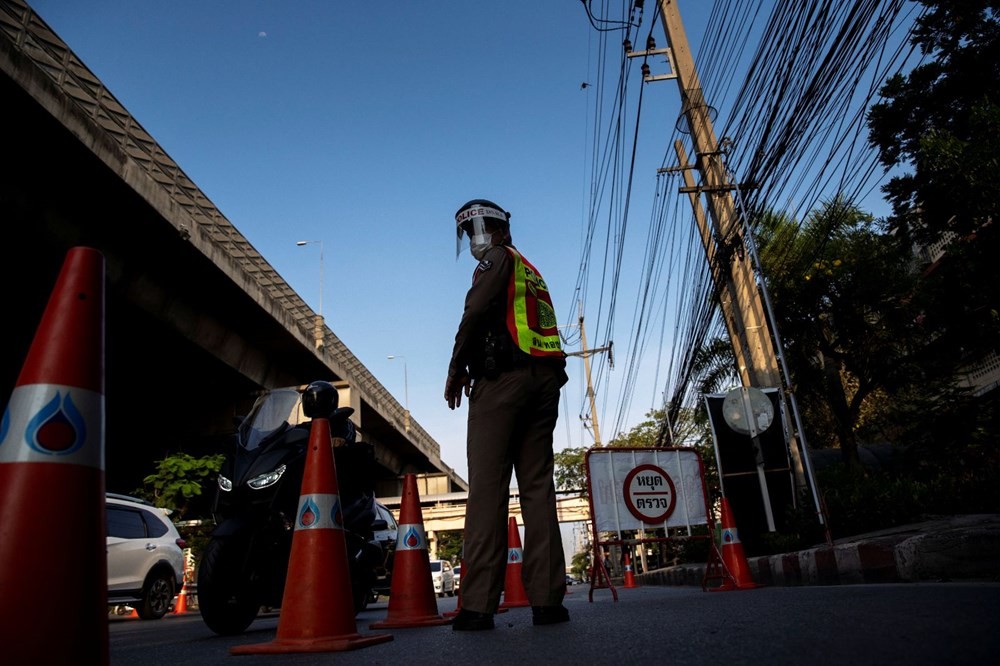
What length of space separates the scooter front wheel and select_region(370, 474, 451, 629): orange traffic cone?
36.4 inches

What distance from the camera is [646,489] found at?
686 centimetres

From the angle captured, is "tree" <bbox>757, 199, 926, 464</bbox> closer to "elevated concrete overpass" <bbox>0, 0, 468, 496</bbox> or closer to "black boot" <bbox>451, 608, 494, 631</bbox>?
"elevated concrete overpass" <bbox>0, 0, 468, 496</bbox>

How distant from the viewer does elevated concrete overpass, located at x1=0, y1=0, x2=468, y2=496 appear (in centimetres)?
1043

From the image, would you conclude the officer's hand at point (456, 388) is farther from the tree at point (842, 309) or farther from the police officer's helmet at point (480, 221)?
the tree at point (842, 309)

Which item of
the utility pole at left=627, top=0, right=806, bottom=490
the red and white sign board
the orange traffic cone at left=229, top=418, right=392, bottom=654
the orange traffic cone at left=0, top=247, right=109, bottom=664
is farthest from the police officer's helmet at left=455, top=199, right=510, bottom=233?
the utility pole at left=627, top=0, right=806, bottom=490

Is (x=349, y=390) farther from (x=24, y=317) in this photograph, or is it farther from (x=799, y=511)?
(x=799, y=511)

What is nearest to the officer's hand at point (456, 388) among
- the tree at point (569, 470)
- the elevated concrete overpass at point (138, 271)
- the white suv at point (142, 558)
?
the white suv at point (142, 558)

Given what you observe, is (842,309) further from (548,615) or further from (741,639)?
(741,639)

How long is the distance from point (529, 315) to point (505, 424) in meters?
0.57

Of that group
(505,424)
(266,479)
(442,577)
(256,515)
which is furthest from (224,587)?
(442,577)

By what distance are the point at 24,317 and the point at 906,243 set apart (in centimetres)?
1743

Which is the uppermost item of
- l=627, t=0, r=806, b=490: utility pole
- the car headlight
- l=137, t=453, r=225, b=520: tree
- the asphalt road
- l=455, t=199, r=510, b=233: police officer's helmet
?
l=627, t=0, r=806, b=490: utility pole

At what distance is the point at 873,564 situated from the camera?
498 centimetres

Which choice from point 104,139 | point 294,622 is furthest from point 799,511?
point 104,139
